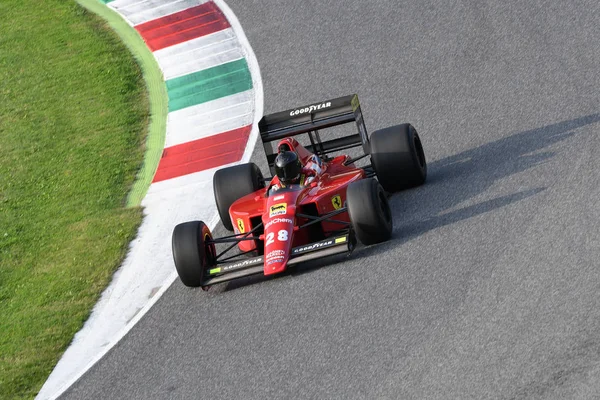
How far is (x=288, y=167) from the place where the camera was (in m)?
10.7

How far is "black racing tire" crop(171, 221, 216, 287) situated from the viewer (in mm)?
10375

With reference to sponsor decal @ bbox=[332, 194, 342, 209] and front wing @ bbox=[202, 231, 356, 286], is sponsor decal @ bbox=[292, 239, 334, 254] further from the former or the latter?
sponsor decal @ bbox=[332, 194, 342, 209]

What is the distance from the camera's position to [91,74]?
17562 mm

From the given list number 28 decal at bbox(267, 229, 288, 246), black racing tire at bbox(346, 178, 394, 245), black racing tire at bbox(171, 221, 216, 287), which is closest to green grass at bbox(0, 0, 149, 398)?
black racing tire at bbox(171, 221, 216, 287)

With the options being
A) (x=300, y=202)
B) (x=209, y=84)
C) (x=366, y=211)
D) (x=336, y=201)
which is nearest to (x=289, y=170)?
(x=300, y=202)

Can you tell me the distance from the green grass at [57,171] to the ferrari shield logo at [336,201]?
2.79 meters

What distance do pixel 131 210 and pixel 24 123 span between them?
4.19 meters

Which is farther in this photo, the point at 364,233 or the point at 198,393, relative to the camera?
the point at 364,233

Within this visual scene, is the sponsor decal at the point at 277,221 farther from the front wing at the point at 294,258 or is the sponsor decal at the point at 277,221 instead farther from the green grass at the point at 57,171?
the green grass at the point at 57,171

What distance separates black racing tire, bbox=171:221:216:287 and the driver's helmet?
3.12 ft

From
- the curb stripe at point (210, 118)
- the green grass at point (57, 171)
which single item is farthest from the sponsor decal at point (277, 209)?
the curb stripe at point (210, 118)

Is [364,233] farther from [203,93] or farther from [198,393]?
[203,93]

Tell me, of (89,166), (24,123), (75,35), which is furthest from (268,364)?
(75,35)

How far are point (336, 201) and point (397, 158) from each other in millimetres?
992
